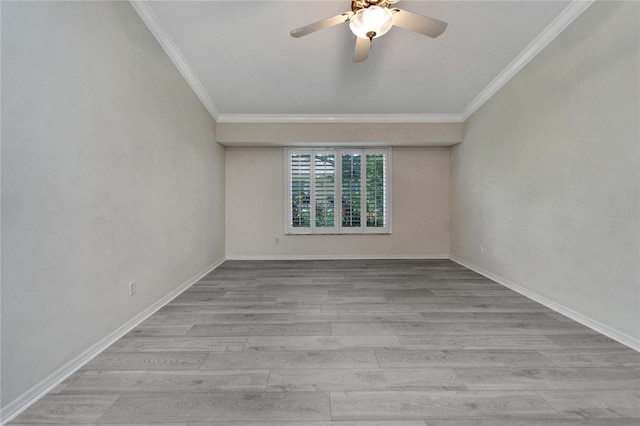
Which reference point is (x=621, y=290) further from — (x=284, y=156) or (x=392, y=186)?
(x=284, y=156)

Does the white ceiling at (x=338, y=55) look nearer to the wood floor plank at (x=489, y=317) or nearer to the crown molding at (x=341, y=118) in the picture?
the crown molding at (x=341, y=118)

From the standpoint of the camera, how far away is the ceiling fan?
5.78ft

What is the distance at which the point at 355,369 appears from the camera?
1562 mm

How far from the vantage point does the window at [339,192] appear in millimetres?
4801

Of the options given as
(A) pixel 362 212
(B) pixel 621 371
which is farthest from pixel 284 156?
(B) pixel 621 371

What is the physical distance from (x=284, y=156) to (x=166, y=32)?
8.36 ft

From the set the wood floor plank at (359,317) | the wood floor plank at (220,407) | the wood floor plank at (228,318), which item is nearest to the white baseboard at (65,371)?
the wood floor plank at (228,318)

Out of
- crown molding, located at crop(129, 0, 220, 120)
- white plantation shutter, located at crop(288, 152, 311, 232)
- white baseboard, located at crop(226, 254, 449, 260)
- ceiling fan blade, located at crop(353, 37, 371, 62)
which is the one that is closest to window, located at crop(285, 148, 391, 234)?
white plantation shutter, located at crop(288, 152, 311, 232)

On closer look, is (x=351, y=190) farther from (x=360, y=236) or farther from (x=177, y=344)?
(x=177, y=344)

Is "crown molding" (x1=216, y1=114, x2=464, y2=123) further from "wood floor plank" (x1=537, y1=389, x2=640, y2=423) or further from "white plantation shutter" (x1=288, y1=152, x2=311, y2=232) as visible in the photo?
"wood floor plank" (x1=537, y1=389, x2=640, y2=423)

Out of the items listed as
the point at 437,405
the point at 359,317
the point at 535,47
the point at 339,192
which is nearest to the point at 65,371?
the point at 359,317

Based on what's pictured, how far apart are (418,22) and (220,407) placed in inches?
107

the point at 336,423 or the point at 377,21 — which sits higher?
the point at 377,21

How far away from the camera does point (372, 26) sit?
1.80 meters
